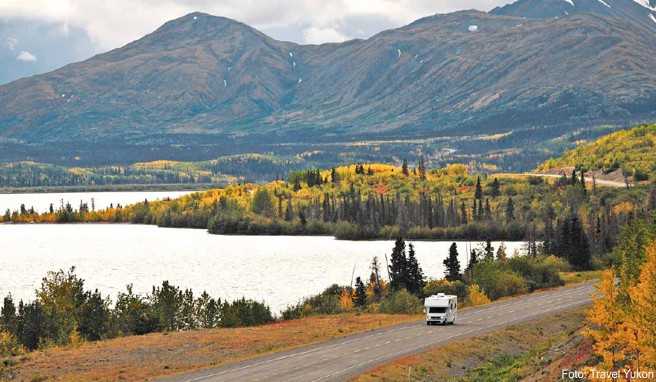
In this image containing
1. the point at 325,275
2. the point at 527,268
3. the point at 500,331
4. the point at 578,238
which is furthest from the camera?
the point at 325,275

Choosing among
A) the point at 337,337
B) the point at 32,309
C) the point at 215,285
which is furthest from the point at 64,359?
the point at 215,285

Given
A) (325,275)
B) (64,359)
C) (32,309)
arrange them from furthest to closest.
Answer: (325,275), (32,309), (64,359)

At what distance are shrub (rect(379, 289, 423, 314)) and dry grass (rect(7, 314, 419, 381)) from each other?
11.8 meters

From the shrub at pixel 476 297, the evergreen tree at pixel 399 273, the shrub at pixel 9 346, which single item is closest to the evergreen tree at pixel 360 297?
the evergreen tree at pixel 399 273

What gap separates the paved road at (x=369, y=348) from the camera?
62.3 m

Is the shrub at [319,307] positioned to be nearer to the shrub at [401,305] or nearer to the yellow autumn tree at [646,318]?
the shrub at [401,305]

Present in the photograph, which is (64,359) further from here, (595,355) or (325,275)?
(325,275)

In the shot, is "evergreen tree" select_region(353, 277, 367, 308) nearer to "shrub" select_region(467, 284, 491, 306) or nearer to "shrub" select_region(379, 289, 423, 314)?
"shrub" select_region(379, 289, 423, 314)

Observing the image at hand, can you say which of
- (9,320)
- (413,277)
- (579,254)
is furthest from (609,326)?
(579,254)

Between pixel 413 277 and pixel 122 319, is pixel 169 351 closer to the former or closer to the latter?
pixel 122 319

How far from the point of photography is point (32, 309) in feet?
327

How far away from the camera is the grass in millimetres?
63812

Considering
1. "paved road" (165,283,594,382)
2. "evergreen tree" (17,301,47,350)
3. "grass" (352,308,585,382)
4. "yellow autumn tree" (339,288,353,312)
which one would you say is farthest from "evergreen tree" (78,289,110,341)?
"grass" (352,308,585,382)

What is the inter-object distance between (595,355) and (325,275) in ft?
393
